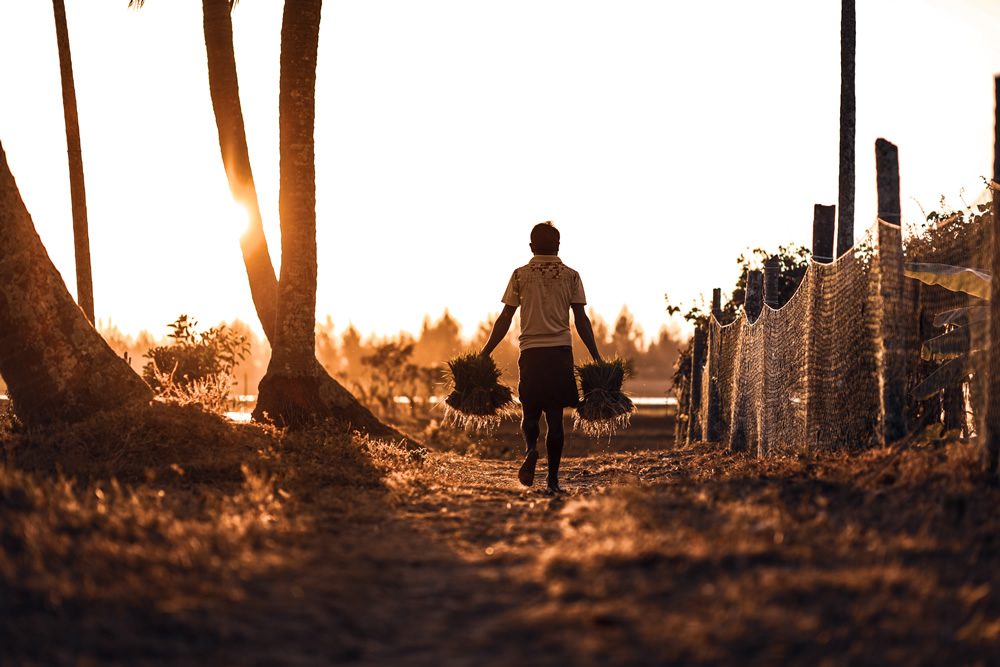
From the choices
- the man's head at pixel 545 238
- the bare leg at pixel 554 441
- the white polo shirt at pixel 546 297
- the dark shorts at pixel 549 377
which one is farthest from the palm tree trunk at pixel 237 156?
the man's head at pixel 545 238

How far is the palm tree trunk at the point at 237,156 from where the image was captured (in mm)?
13398

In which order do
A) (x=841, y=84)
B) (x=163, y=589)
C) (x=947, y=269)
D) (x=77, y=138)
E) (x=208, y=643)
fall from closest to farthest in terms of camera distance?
(x=208, y=643) < (x=163, y=589) < (x=947, y=269) < (x=841, y=84) < (x=77, y=138)

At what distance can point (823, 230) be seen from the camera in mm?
10859

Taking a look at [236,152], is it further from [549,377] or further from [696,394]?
[696,394]

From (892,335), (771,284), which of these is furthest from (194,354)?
(892,335)

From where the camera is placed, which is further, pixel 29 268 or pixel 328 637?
pixel 29 268

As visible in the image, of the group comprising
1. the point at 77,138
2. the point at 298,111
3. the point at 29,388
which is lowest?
the point at 29,388

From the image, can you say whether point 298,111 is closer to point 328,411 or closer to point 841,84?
point 328,411

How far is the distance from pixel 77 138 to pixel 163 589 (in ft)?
53.0

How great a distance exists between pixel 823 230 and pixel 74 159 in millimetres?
13851

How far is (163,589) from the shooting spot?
11.7ft

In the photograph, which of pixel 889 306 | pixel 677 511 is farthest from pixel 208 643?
pixel 889 306

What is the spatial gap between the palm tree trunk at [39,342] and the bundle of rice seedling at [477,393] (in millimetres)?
3072

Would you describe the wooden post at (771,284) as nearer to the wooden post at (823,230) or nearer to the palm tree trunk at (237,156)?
the wooden post at (823,230)
